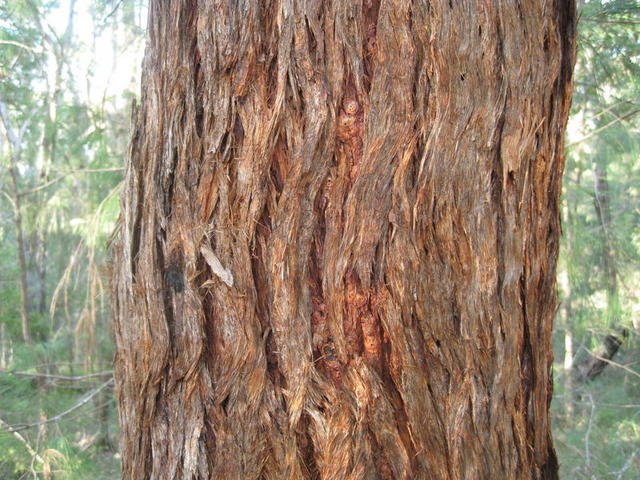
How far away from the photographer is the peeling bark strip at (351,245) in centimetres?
109

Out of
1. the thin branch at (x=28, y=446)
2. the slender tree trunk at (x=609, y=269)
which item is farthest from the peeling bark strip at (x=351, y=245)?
the slender tree trunk at (x=609, y=269)

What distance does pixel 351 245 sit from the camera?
1.08 metres

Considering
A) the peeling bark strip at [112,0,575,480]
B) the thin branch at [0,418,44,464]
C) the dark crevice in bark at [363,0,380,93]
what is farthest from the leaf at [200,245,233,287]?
the thin branch at [0,418,44,464]

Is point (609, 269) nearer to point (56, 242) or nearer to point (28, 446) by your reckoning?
point (28, 446)

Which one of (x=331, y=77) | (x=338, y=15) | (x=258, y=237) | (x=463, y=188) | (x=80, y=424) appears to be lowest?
(x=80, y=424)

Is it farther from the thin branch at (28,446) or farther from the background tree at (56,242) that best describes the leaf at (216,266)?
the thin branch at (28,446)

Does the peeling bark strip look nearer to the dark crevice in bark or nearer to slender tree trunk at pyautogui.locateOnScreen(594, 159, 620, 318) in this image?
the dark crevice in bark

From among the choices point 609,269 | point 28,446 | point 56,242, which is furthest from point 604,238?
point 56,242

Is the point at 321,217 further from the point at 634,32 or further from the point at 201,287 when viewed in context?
the point at 634,32

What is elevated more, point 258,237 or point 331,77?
point 331,77

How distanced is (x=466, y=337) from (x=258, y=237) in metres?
0.45

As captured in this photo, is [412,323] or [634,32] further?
[634,32]

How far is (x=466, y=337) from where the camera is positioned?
1.11m

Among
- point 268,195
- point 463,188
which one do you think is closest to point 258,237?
point 268,195
